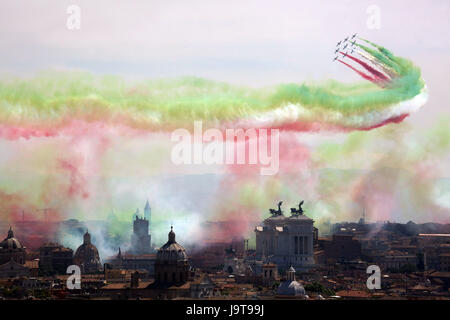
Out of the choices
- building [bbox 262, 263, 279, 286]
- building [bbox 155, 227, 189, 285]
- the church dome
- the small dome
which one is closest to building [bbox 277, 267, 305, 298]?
the small dome

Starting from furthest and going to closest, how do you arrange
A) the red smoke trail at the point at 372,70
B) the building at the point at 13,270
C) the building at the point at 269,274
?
the building at the point at 13,270
the building at the point at 269,274
the red smoke trail at the point at 372,70

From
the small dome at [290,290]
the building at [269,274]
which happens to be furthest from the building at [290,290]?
the building at [269,274]

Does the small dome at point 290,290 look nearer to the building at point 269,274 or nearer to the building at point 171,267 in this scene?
the building at point 171,267

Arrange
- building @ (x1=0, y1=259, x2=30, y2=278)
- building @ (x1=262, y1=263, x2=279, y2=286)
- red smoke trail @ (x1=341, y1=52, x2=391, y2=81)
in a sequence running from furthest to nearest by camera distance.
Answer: building @ (x1=0, y1=259, x2=30, y2=278), building @ (x1=262, y1=263, x2=279, y2=286), red smoke trail @ (x1=341, y1=52, x2=391, y2=81)

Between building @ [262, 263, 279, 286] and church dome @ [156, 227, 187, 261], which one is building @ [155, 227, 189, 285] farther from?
building @ [262, 263, 279, 286]

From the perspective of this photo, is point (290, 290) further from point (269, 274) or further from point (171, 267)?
point (269, 274)
